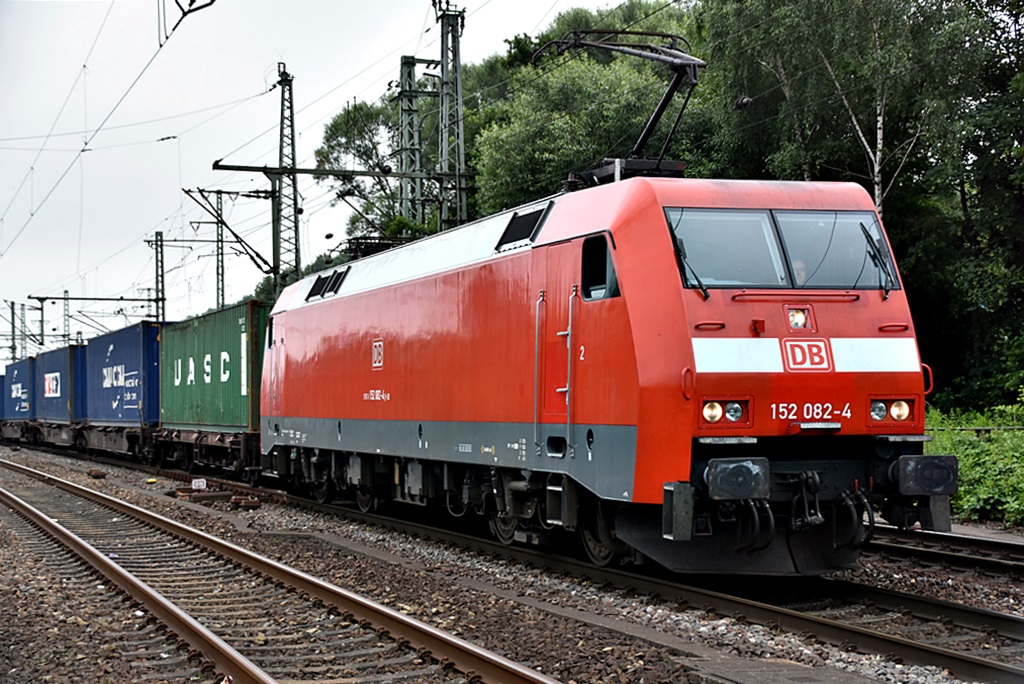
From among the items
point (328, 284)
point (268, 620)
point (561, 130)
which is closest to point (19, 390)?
point (561, 130)

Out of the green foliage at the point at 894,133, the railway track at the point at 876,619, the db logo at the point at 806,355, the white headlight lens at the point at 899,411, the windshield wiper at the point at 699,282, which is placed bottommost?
the railway track at the point at 876,619

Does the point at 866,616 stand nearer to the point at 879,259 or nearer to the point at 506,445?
the point at 879,259

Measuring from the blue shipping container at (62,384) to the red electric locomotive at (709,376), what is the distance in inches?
1104

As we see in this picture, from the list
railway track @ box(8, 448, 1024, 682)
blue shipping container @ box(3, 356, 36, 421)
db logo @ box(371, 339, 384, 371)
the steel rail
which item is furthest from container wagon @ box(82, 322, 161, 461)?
railway track @ box(8, 448, 1024, 682)

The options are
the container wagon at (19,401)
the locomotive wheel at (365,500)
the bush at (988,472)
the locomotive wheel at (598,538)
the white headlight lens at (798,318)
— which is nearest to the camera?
the white headlight lens at (798,318)

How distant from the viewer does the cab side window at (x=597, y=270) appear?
940 centimetres

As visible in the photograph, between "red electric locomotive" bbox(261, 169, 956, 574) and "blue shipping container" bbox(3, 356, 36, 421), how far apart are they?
1423 inches

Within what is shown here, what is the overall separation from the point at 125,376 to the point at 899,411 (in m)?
25.2

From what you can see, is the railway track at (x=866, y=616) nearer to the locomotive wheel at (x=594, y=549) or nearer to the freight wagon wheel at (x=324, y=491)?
the locomotive wheel at (x=594, y=549)

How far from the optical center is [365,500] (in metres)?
16.5

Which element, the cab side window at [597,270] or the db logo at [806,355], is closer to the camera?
the db logo at [806,355]

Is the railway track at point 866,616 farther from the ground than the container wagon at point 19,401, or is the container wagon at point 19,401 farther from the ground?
the container wagon at point 19,401

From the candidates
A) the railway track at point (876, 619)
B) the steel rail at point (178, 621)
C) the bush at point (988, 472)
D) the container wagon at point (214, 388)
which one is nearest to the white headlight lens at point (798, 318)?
the railway track at point (876, 619)

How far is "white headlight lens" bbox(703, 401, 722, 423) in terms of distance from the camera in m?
8.59
